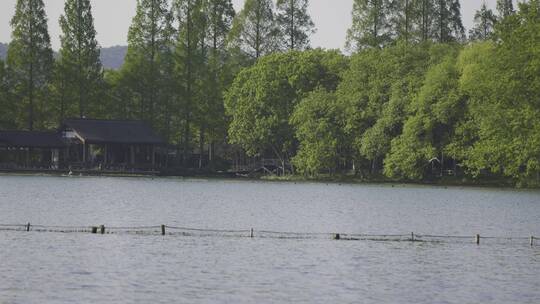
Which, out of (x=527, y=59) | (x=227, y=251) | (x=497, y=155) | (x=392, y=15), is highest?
(x=392, y=15)

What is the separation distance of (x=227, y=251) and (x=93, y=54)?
7416 centimetres

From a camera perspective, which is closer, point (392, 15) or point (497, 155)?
point (497, 155)

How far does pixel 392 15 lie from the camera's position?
108625 millimetres

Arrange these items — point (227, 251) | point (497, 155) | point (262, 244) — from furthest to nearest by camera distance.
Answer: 1. point (497, 155)
2. point (262, 244)
3. point (227, 251)

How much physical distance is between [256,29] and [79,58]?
19624 millimetres

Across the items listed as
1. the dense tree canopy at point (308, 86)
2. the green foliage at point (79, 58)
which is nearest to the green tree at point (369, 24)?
the dense tree canopy at point (308, 86)

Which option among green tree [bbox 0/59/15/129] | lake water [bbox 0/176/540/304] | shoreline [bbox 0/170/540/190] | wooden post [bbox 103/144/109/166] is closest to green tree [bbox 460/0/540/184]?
shoreline [bbox 0/170/540/190]

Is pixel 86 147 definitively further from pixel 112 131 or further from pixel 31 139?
pixel 31 139

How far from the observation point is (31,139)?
100m

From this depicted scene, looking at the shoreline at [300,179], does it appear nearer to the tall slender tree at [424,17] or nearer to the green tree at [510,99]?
the green tree at [510,99]

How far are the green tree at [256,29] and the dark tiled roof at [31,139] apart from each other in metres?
22.7

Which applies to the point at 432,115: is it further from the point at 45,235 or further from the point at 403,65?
the point at 45,235

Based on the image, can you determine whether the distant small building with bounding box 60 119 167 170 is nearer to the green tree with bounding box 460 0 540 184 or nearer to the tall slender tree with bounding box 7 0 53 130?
the tall slender tree with bounding box 7 0 53 130

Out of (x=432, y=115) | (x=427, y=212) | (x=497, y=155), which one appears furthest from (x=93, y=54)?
(x=427, y=212)
